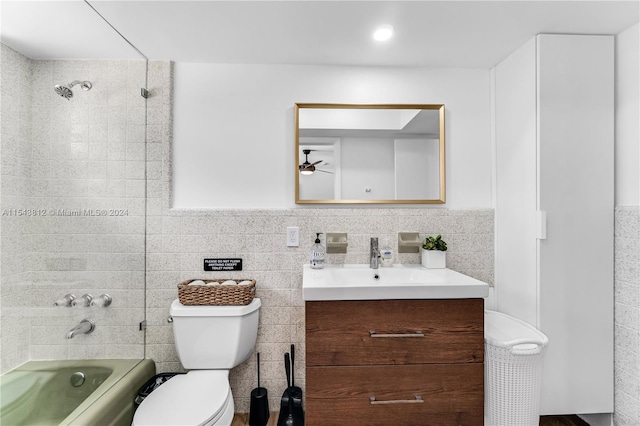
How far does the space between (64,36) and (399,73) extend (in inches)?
69.3

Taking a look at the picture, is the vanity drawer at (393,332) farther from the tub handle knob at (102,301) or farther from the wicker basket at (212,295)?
the tub handle knob at (102,301)

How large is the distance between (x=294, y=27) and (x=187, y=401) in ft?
5.94

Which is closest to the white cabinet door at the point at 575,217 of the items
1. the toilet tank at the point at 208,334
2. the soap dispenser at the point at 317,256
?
the soap dispenser at the point at 317,256

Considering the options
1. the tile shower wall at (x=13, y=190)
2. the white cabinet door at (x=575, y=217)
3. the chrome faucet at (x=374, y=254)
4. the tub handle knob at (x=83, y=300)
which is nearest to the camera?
the tile shower wall at (x=13, y=190)

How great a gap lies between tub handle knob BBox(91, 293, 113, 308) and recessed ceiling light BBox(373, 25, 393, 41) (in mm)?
1956

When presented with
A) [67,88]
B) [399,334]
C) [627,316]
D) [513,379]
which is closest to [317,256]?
[399,334]

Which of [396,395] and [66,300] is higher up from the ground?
[66,300]

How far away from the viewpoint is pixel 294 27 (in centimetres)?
159

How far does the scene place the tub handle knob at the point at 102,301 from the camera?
1650 millimetres

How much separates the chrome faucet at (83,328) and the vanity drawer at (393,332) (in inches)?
43.3

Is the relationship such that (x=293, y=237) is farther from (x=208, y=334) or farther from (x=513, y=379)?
(x=513, y=379)

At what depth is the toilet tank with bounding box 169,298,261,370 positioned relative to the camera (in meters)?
1.69

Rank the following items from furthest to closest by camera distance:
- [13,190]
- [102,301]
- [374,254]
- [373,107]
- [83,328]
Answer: [373,107] < [374,254] < [102,301] < [83,328] < [13,190]

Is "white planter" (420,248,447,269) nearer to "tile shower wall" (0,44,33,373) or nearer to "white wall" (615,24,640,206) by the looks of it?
"white wall" (615,24,640,206)
